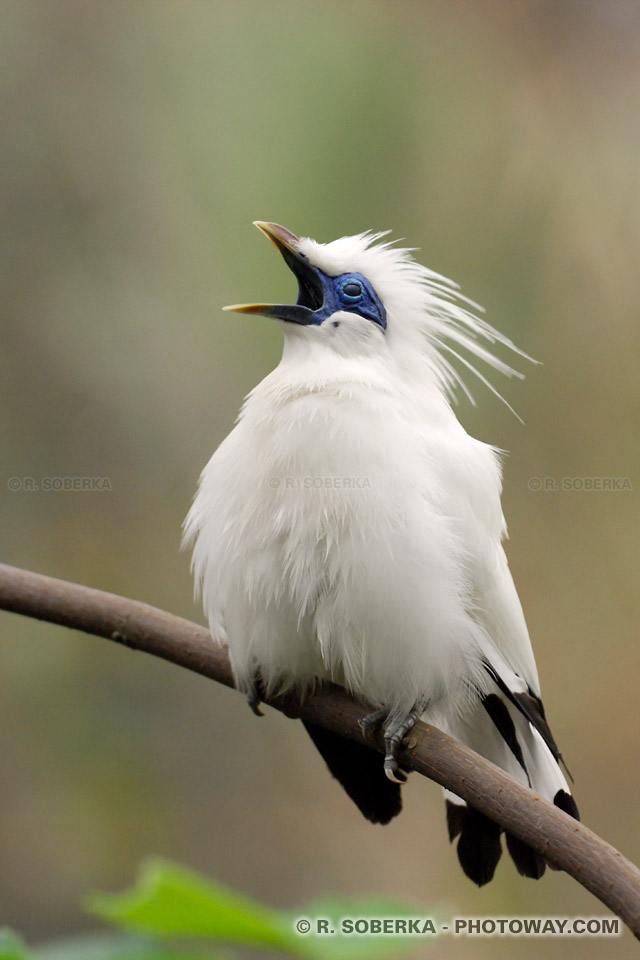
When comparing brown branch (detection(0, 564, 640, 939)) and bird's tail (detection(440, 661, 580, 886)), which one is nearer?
brown branch (detection(0, 564, 640, 939))

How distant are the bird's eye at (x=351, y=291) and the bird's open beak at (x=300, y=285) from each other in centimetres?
3

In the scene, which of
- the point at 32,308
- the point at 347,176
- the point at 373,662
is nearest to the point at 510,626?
the point at 373,662

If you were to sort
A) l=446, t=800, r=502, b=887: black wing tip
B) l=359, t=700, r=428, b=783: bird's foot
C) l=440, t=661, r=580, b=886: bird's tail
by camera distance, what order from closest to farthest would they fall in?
1. l=359, t=700, r=428, b=783: bird's foot
2. l=440, t=661, r=580, b=886: bird's tail
3. l=446, t=800, r=502, b=887: black wing tip

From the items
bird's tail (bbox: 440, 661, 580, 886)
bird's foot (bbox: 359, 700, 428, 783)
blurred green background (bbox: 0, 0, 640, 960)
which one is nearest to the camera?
bird's foot (bbox: 359, 700, 428, 783)

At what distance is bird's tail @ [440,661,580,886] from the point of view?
1.31 m

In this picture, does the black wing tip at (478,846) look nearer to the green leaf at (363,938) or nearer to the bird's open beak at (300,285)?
the bird's open beak at (300,285)

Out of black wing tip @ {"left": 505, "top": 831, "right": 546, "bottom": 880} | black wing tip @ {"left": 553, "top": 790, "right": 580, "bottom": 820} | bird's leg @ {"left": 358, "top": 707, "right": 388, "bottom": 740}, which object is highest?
bird's leg @ {"left": 358, "top": 707, "right": 388, "bottom": 740}

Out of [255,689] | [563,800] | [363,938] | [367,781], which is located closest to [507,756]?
[563,800]

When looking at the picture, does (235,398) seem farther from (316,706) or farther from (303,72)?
(316,706)

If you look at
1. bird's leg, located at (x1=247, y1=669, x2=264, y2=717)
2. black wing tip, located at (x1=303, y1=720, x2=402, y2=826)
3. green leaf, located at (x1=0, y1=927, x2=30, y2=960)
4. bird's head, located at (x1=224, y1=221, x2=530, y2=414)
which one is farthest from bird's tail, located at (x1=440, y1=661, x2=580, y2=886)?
green leaf, located at (x1=0, y1=927, x2=30, y2=960)

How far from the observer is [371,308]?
4.95ft

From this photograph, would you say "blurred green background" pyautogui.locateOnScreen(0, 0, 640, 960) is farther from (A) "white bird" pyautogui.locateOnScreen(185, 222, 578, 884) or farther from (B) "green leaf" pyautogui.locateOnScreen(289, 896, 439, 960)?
(B) "green leaf" pyautogui.locateOnScreen(289, 896, 439, 960)

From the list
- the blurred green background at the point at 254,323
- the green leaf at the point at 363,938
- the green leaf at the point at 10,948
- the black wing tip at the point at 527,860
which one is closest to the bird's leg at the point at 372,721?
the black wing tip at the point at 527,860

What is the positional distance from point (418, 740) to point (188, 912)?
3.07 feet
